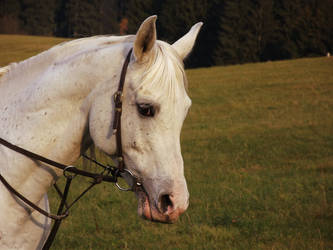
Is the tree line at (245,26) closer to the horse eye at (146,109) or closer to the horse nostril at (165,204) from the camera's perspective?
the horse eye at (146,109)

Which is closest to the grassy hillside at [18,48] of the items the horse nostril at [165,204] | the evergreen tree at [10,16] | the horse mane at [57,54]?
the evergreen tree at [10,16]

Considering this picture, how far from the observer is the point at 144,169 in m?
2.92

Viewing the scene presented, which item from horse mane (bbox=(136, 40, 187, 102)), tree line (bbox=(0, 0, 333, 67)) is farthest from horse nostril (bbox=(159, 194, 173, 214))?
tree line (bbox=(0, 0, 333, 67))

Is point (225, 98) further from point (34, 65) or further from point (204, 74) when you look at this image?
point (34, 65)

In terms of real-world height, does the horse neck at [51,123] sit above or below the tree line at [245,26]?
above

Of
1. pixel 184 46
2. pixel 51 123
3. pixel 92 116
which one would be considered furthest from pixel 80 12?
pixel 92 116

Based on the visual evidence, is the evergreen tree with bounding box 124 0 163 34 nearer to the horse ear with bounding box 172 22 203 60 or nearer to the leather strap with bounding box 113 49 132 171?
the horse ear with bounding box 172 22 203 60

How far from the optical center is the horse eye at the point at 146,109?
287 centimetres

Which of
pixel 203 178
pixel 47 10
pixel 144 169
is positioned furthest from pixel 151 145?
pixel 47 10

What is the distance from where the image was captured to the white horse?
2855mm

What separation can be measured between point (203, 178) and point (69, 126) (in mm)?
6583

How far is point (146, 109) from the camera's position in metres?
2.89

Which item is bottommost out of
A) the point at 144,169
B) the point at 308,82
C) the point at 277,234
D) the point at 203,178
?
the point at 308,82

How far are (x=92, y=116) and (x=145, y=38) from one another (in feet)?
2.17
